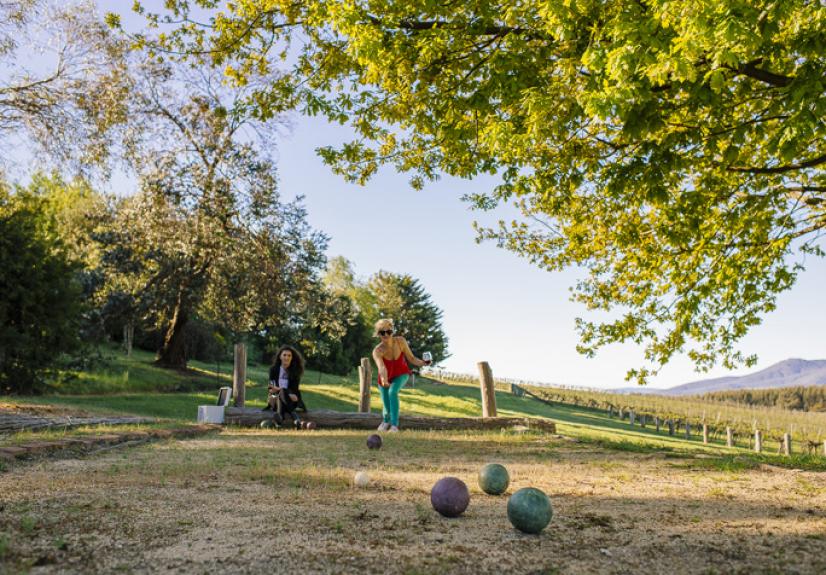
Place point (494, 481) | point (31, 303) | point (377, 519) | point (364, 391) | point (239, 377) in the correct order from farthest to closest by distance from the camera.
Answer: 1. point (31, 303)
2. point (364, 391)
3. point (239, 377)
4. point (494, 481)
5. point (377, 519)

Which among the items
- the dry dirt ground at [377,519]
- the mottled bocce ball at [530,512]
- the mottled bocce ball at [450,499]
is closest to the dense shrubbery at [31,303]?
the dry dirt ground at [377,519]

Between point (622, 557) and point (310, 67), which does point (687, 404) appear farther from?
point (622, 557)

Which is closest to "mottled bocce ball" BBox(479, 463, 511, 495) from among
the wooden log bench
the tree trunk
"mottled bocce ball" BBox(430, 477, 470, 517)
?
"mottled bocce ball" BBox(430, 477, 470, 517)

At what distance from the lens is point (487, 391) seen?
15.8m

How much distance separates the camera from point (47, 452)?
23.9 feet

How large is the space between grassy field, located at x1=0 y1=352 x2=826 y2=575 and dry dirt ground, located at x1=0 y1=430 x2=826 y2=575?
2 centimetres

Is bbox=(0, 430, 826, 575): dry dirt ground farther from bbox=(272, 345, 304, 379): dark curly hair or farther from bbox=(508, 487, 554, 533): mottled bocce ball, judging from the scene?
bbox=(272, 345, 304, 379): dark curly hair

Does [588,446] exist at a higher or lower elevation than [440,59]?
lower

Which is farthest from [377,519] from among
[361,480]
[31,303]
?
[31,303]

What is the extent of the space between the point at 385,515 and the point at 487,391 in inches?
456

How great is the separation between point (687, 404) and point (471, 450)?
1907 inches

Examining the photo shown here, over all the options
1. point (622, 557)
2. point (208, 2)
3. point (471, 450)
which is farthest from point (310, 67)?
point (622, 557)

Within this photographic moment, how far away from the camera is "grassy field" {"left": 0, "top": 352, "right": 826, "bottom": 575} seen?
3391mm

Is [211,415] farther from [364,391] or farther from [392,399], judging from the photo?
[364,391]
